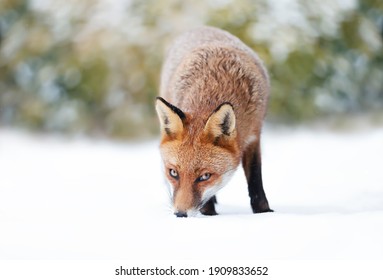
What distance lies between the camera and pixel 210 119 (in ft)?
11.9

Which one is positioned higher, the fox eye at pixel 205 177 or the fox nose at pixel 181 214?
the fox eye at pixel 205 177

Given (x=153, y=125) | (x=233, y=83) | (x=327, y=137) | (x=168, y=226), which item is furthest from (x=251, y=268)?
(x=153, y=125)

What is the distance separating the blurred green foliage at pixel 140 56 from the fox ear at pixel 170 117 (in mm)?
5574

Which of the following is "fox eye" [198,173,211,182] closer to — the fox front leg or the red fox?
the red fox

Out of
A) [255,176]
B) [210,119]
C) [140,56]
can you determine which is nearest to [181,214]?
[210,119]

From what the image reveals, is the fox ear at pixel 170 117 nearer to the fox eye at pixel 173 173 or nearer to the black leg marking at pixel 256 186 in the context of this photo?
the fox eye at pixel 173 173

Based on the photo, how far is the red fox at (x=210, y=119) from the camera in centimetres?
364

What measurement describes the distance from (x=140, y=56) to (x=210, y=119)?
6345 mm

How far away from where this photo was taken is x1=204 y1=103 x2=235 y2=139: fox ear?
142 inches

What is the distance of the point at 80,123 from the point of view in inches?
386

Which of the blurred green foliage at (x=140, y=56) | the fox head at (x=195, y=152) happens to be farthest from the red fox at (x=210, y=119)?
Answer: the blurred green foliage at (x=140, y=56)

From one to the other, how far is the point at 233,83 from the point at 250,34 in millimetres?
4985

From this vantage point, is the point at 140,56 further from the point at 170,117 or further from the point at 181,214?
the point at 181,214

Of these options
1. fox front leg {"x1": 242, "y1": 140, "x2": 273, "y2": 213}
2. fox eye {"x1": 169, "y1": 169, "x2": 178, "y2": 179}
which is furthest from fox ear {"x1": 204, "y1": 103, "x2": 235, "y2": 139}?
fox front leg {"x1": 242, "y1": 140, "x2": 273, "y2": 213}
